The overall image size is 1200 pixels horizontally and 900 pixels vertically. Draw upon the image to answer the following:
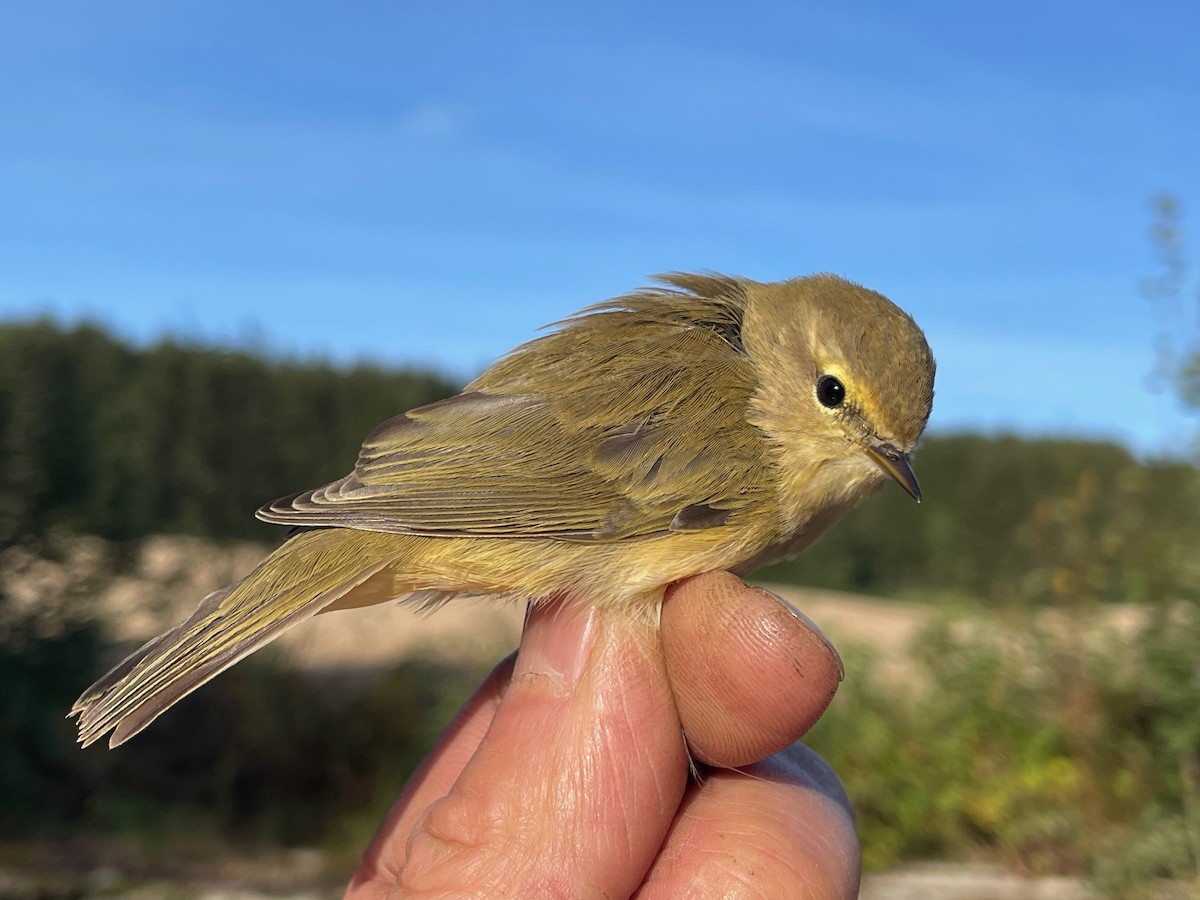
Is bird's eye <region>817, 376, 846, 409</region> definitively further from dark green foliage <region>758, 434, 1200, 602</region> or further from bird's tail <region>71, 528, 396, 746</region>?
dark green foliage <region>758, 434, 1200, 602</region>

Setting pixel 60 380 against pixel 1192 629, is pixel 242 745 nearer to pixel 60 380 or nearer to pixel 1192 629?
pixel 60 380

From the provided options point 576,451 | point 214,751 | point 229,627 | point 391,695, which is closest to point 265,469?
point 214,751

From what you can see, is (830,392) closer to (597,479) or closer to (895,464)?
(895,464)

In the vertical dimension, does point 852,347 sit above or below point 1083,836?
above

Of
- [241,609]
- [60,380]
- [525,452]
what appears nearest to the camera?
[241,609]

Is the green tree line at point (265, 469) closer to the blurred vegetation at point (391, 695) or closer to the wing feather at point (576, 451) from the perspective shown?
the blurred vegetation at point (391, 695)

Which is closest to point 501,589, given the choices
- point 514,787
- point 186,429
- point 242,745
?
point 514,787

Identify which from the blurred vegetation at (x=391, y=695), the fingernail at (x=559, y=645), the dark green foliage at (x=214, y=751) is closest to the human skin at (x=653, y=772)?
the fingernail at (x=559, y=645)

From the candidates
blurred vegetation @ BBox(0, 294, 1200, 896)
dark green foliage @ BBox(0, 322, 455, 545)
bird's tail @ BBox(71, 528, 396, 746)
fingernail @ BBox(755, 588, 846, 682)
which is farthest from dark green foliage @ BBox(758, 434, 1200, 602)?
bird's tail @ BBox(71, 528, 396, 746)
